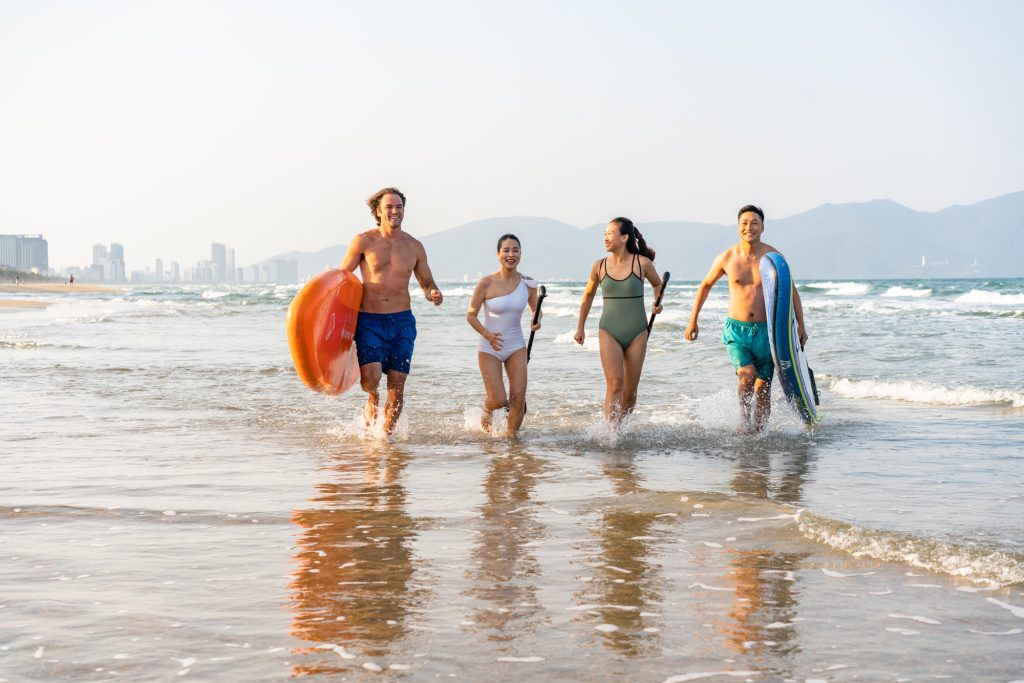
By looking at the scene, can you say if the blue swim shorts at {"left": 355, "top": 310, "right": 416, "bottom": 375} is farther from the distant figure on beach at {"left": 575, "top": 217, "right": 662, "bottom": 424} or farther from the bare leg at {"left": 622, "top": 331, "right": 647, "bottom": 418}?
the bare leg at {"left": 622, "top": 331, "right": 647, "bottom": 418}

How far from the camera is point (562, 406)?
1053 cm

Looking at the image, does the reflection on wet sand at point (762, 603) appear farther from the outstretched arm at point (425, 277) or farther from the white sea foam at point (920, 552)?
the outstretched arm at point (425, 277)

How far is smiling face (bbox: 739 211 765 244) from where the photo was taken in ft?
27.6

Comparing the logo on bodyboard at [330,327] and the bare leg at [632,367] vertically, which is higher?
the logo on bodyboard at [330,327]

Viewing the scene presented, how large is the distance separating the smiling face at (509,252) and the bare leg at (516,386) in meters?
0.68

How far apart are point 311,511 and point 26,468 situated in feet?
7.49

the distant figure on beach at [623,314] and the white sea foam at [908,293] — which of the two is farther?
the white sea foam at [908,293]

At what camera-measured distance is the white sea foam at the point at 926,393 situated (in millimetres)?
10250

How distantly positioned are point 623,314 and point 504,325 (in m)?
0.94

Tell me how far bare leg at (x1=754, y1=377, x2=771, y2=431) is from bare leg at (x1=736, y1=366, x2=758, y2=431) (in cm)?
4

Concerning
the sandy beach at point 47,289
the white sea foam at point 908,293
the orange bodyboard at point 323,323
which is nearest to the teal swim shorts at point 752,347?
the orange bodyboard at point 323,323

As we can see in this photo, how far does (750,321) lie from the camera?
8.45m

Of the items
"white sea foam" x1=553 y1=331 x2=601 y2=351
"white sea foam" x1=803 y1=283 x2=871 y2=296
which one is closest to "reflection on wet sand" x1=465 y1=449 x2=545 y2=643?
"white sea foam" x1=553 y1=331 x2=601 y2=351

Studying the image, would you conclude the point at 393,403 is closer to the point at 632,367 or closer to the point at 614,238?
the point at 632,367
